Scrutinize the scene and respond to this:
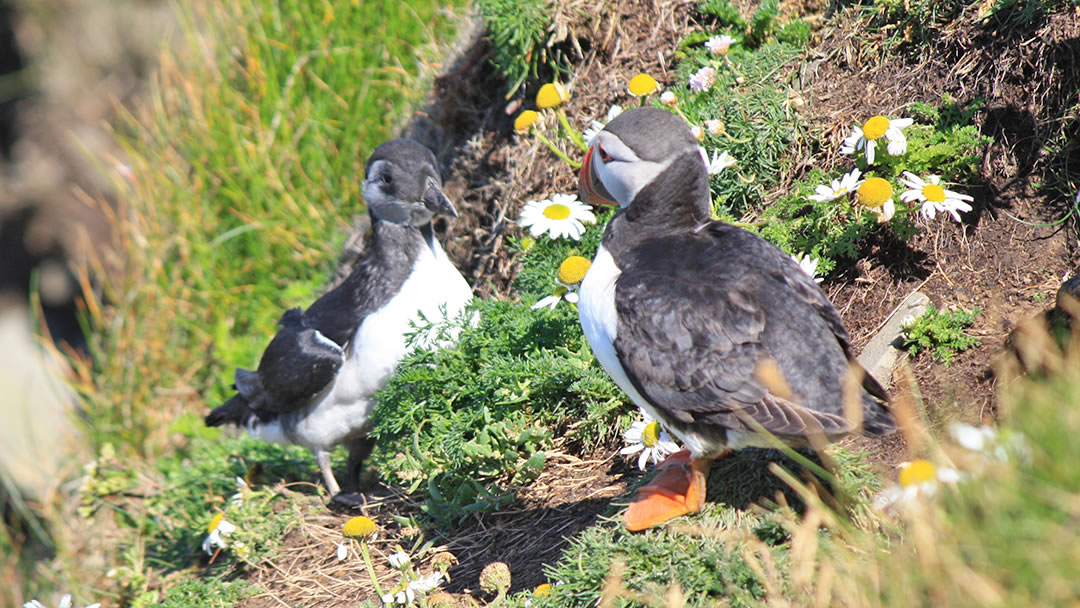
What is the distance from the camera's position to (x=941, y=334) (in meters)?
3.72

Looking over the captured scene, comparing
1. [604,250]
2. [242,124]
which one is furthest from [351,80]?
[604,250]

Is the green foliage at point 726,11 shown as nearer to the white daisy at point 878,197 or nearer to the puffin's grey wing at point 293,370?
the white daisy at point 878,197

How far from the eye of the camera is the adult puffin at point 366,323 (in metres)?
4.49

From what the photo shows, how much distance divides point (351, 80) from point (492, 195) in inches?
73.0

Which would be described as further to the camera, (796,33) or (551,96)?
(796,33)

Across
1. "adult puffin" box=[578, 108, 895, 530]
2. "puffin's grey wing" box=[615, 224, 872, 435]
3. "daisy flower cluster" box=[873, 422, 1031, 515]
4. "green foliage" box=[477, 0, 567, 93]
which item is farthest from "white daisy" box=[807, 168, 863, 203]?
"green foliage" box=[477, 0, 567, 93]

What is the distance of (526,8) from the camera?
18.5 ft

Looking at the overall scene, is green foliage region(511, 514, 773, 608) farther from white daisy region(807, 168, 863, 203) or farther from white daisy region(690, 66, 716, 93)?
white daisy region(690, 66, 716, 93)

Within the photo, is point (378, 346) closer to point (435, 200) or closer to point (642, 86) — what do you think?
point (435, 200)

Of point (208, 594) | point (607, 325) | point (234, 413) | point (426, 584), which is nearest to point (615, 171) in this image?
point (607, 325)

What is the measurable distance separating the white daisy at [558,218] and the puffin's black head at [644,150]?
2.76 feet

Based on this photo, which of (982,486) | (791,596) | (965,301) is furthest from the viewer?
(965,301)

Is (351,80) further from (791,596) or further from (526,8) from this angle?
(791,596)

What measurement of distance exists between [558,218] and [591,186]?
729 millimetres
